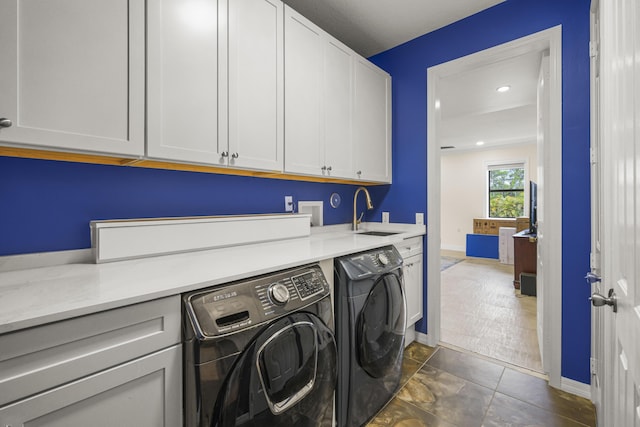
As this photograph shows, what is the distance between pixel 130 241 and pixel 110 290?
525 mm

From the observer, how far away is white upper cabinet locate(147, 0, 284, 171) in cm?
127

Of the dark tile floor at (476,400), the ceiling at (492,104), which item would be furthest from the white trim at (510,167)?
the dark tile floor at (476,400)

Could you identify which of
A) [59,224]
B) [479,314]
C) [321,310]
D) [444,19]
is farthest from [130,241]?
[479,314]

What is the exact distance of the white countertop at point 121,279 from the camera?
71 centimetres

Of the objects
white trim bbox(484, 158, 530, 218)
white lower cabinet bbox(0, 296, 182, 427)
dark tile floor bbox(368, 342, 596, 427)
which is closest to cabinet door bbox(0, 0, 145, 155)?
white lower cabinet bbox(0, 296, 182, 427)

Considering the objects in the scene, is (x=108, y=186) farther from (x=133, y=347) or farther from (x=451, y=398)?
(x=451, y=398)

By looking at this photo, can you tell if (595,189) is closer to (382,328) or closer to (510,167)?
(382,328)

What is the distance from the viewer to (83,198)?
130 cm

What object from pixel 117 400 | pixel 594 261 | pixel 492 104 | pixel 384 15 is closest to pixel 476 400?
pixel 594 261

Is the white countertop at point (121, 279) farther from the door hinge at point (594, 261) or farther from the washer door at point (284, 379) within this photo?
the door hinge at point (594, 261)

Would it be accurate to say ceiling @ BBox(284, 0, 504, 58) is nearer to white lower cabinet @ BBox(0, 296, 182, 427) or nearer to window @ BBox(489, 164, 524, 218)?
white lower cabinet @ BBox(0, 296, 182, 427)

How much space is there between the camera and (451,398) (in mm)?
1771

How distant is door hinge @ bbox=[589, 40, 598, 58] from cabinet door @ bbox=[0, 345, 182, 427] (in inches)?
100

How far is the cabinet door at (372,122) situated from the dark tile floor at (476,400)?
5.17ft
